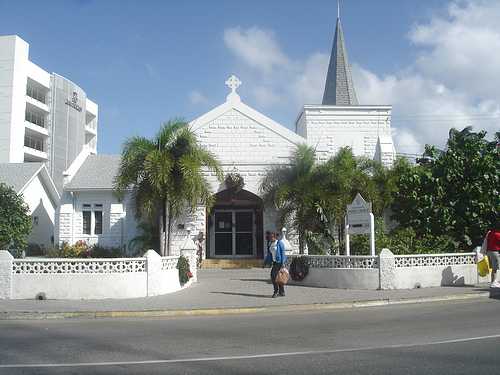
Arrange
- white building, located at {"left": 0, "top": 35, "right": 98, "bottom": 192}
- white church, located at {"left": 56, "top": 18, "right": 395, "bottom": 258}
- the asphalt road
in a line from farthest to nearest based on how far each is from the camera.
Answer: white building, located at {"left": 0, "top": 35, "right": 98, "bottom": 192} → white church, located at {"left": 56, "top": 18, "right": 395, "bottom": 258} → the asphalt road

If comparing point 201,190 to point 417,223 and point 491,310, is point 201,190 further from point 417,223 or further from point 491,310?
point 491,310

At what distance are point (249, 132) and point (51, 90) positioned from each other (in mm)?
40610

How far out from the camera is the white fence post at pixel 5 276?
46.7 ft

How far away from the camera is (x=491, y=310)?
11984mm

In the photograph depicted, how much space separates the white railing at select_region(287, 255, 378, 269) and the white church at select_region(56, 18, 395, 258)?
7.29m

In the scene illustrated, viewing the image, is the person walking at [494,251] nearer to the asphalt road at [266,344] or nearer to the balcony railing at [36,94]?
the asphalt road at [266,344]

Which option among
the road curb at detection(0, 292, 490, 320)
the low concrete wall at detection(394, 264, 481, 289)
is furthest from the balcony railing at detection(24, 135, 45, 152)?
the low concrete wall at detection(394, 264, 481, 289)

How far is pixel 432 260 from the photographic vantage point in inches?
640

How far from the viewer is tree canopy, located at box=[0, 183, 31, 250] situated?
2091 centimetres

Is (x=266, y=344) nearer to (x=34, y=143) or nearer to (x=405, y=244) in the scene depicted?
(x=405, y=244)

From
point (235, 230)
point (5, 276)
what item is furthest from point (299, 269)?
point (235, 230)

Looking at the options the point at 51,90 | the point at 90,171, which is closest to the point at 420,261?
the point at 90,171

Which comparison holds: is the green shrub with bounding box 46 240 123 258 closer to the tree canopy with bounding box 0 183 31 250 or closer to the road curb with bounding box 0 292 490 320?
the tree canopy with bounding box 0 183 31 250

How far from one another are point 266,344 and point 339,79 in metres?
28.7
